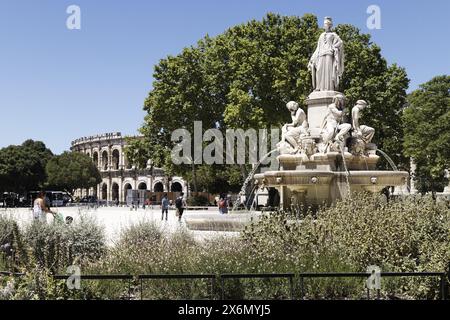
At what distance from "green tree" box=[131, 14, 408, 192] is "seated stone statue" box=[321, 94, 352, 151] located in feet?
64.2

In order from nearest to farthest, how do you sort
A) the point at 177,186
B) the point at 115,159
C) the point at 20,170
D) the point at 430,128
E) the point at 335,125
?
the point at 335,125 < the point at 430,128 < the point at 20,170 < the point at 177,186 < the point at 115,159

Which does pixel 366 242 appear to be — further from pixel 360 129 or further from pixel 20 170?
pixel 20 170

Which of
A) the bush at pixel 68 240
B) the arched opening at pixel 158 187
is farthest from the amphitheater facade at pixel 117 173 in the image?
the bush at pixel 68 240

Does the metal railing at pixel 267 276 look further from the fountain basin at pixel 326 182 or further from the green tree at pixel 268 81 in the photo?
the green tree at pixel 268 81

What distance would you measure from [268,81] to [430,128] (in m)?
16.7

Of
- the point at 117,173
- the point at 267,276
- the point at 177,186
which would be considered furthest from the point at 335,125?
the point at 117,173

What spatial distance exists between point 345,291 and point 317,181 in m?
7.70

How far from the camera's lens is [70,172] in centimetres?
8375

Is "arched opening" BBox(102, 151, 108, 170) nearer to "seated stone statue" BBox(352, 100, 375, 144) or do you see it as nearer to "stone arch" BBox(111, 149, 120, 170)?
"stone arch" BBox(111, 149, 120, 170)

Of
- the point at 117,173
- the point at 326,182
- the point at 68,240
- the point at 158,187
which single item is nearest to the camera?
the point at 68,240

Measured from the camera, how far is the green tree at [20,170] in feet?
255

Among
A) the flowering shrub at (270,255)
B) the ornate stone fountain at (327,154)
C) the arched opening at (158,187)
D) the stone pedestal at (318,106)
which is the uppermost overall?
the stone pedestal at (318,106)

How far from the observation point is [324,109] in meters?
17.9

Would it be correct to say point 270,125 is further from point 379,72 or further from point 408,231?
point 408,231
